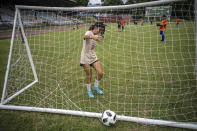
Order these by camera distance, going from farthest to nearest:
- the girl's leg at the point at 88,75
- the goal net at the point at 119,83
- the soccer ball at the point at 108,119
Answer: the girl's leg at the point at 88,75 → the goal net at the point at 119,83 → the soccer ball at the point at 108,119

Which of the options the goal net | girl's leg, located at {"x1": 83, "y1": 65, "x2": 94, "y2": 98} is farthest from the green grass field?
girl's leg, located at {"x1": 83, "y1": 65, "x2": 94, "y2": 98}

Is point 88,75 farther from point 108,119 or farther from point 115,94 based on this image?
point 108,119

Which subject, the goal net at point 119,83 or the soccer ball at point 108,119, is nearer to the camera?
the soccer ball at point 108,119

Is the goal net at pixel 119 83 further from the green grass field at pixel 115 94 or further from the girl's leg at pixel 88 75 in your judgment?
the girl's leg at pixel 88 75

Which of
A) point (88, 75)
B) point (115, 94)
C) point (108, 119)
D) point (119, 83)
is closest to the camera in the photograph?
point (108, 119)

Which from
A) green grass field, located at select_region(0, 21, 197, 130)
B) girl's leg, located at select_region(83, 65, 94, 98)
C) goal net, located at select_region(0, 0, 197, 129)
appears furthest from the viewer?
girl's leg, located at select_region(83, 65, 94, 98)

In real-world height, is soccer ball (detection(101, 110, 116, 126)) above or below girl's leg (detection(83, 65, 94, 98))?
below

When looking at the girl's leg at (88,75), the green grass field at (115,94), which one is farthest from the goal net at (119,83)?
the girl's leg at (88,75)

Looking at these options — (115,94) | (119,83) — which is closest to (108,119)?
(115,94)

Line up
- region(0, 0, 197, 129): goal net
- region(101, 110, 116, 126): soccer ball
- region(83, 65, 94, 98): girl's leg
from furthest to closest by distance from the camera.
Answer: region(83, 65, 94, 98): girl's leg
region(0, 0, 197, 129): goal net
region(101, 110, 116, 126): soccer ball

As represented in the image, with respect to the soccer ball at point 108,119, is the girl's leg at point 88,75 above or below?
above

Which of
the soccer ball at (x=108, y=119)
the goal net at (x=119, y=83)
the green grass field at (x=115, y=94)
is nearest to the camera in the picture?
the soccer ball at (x=108, y=119)

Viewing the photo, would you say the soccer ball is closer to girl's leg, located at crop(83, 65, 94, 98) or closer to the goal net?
the goal net

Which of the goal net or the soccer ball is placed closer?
the soccer ball
